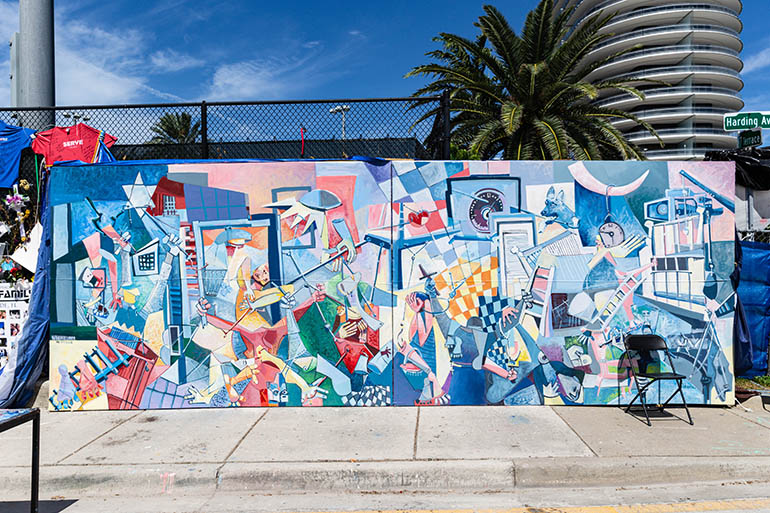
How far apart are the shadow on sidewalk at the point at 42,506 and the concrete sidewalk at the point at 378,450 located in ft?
0.46

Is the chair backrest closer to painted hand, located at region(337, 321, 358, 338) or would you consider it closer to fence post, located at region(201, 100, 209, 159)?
painted hand, located at region(337, 321, 358, 338)

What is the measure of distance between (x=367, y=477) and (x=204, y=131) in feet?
16.4

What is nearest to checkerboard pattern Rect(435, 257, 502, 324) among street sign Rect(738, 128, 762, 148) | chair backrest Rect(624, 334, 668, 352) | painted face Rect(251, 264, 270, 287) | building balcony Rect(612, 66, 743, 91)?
chair backrest Rect(624, 334, 668, 352)

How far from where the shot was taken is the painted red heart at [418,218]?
19.9 feet

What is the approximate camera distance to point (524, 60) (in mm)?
16938

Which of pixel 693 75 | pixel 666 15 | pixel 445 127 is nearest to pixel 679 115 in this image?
pixel 693 75

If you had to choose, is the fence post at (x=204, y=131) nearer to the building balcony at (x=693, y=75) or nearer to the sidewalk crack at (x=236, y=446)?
the sidewalk crack at (x=236, y=446)

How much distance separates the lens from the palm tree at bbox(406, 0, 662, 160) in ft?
52.4

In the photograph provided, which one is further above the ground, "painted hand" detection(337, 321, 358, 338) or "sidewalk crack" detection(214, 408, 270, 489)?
"painted hand" detection(337, 321, 358, 338)

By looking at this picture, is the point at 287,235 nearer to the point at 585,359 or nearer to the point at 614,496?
the point at 585,359

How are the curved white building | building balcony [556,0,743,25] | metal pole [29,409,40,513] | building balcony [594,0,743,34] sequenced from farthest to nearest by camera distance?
building balcony [556,0,743,25] → building balcony [594,0,743,34] → the curved white building → metal pole [29,409,40,513]

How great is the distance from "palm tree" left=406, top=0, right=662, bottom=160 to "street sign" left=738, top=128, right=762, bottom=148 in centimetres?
889

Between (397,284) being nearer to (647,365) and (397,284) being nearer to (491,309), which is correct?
(491,309)

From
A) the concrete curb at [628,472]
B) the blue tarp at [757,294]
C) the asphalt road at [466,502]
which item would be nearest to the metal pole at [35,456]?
the asphalt road at [466,502]
